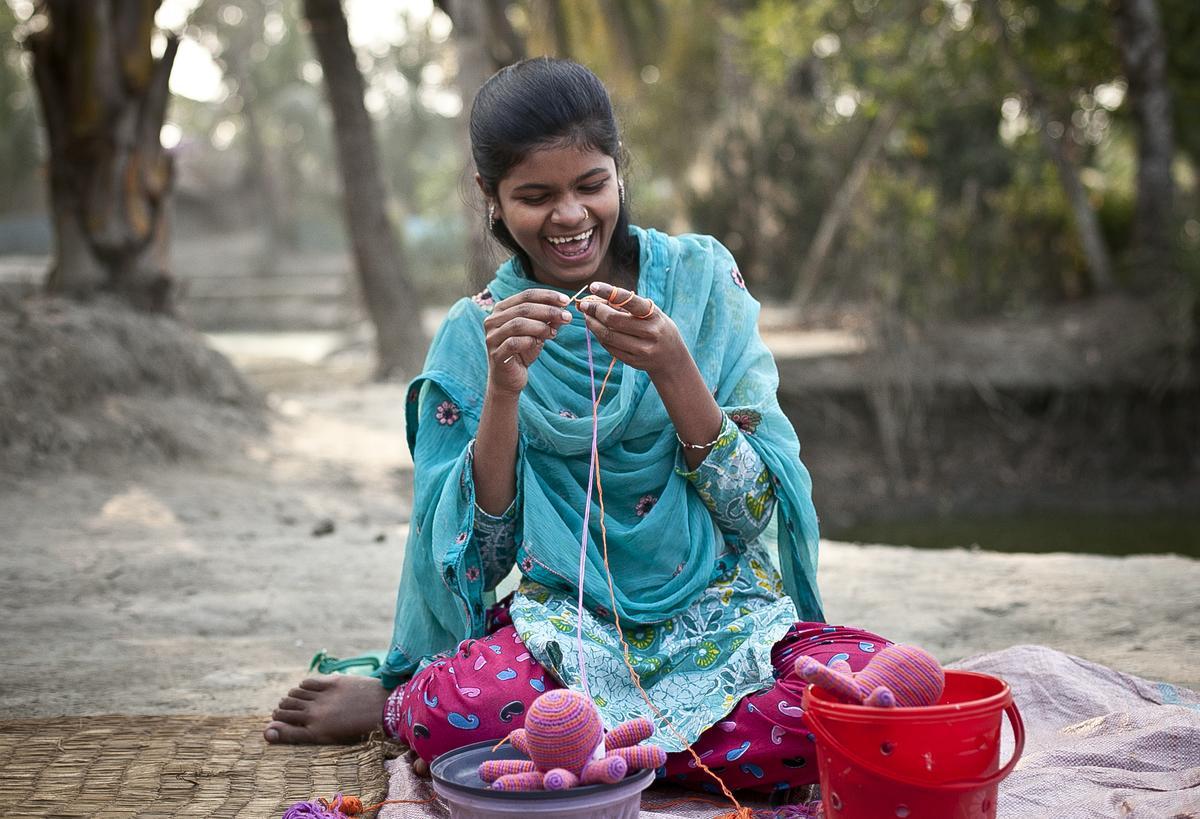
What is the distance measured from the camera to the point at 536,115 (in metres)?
2.47

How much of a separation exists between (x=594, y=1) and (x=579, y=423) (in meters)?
14.0

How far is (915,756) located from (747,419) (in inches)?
38.4

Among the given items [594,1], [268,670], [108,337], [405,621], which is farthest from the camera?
[594,1]

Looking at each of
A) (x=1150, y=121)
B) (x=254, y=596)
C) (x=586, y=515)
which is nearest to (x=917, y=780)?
(x=586, y=515)

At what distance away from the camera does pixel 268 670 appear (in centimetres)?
337

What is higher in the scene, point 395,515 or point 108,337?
point 108,337

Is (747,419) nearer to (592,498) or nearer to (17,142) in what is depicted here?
(592,498)

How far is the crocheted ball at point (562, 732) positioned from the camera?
1874 mm

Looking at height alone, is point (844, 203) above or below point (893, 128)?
below

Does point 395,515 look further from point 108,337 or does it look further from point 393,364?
point 393,364

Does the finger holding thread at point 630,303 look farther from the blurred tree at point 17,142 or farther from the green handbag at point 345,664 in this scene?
the blurred tree at point 17,142

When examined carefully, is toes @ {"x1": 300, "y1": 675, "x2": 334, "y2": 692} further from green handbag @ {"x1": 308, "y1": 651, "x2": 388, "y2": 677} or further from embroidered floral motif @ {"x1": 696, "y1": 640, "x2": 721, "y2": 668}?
embroidered floral motif @ {"x1": 696, "y1": 640, "x2": 721, "y2": 668}

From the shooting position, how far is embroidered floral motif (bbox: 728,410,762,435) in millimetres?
2637

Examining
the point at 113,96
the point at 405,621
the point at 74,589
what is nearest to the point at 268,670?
the point at 405,621
